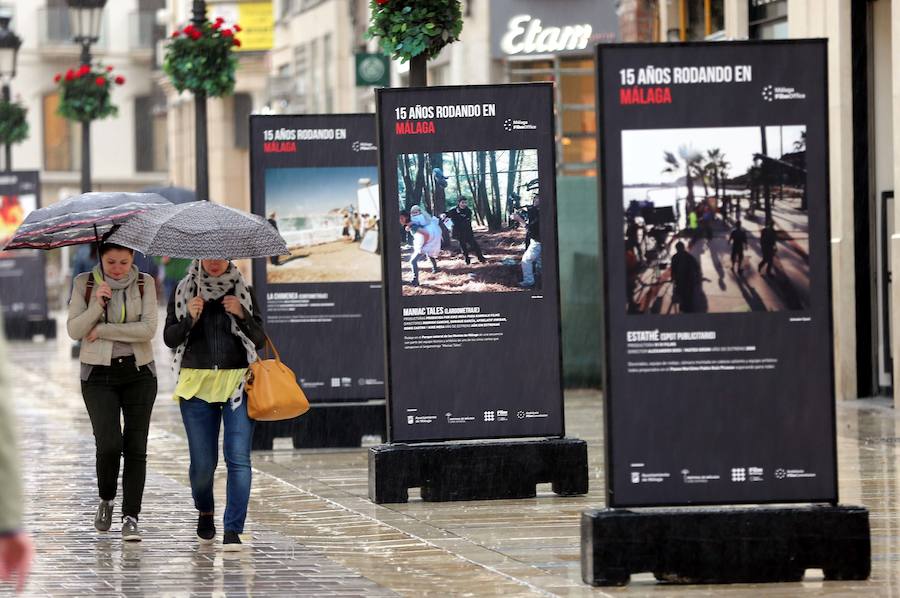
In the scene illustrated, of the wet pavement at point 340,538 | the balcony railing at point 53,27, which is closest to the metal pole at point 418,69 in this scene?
the wet pavement at point 340,538

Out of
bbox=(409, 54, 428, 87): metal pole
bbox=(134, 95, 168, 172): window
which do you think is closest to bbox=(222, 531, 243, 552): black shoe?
bbox=(409, 54, 428, 87): metal pole

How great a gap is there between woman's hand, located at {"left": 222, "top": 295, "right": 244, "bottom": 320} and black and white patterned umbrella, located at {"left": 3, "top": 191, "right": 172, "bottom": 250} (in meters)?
1.04

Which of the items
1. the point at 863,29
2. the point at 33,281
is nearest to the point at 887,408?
the point at 863,29

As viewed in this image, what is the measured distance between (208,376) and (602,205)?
2.74 m

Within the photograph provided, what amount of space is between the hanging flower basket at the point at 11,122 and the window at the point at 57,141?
3061cm

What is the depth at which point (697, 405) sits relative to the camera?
8844 mm

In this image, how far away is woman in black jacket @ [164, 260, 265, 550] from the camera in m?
10.4

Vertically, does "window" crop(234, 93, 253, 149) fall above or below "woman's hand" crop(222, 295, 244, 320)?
above

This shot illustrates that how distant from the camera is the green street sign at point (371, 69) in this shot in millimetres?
22609

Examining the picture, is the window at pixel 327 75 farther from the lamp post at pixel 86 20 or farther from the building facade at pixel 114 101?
the building facade at pixel 114 101

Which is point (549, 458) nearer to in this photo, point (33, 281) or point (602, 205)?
point (602, 205)

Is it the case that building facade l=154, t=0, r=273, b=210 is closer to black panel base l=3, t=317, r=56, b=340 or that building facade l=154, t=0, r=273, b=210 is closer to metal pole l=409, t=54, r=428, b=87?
black panel base l=3, t=317, r=56, b=340

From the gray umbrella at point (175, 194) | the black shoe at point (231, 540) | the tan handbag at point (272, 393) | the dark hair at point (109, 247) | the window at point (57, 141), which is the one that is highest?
the window at point (57, 141)

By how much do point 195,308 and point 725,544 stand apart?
3.17m
